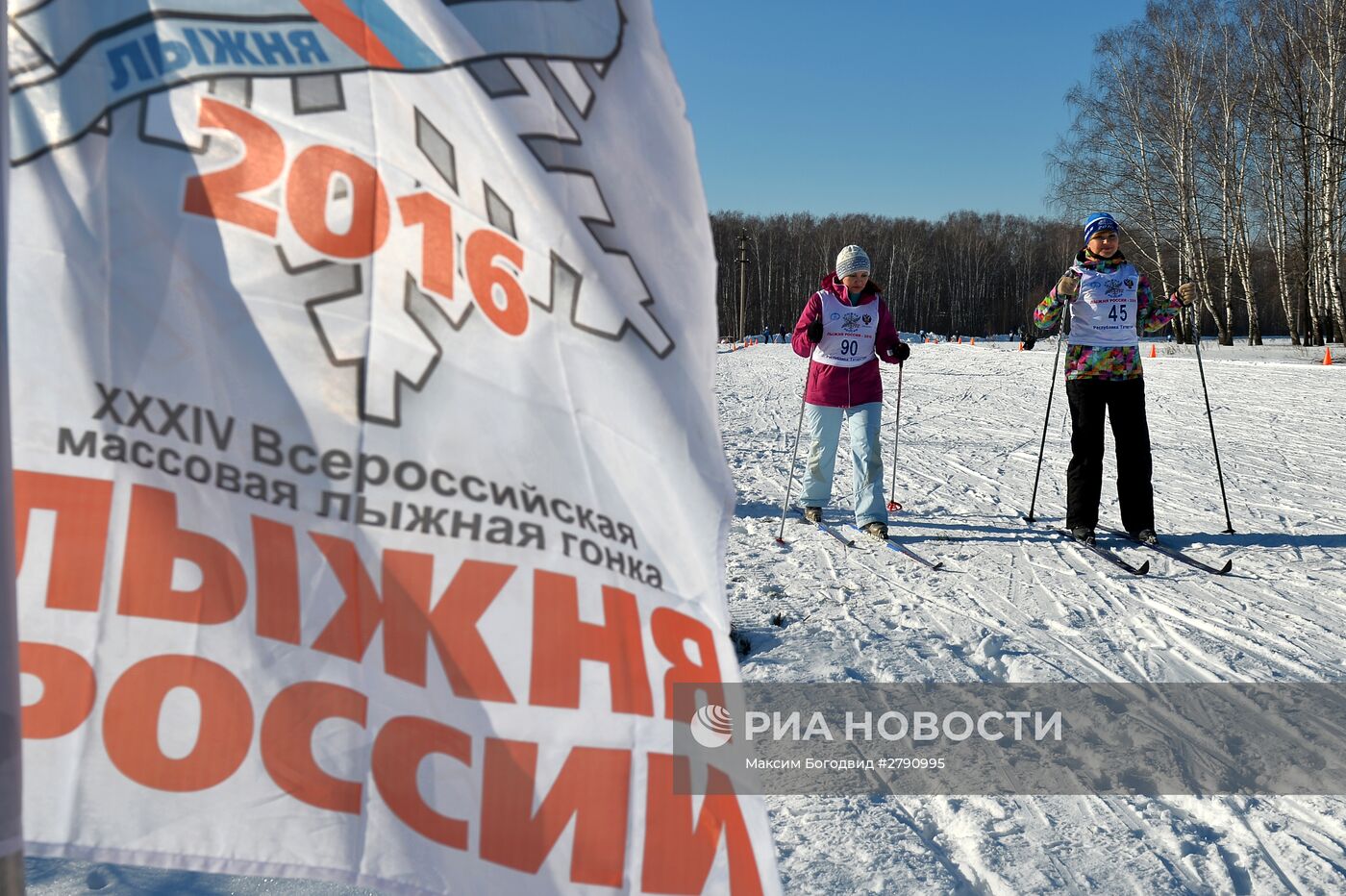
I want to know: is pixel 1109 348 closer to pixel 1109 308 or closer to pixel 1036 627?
pixel 1109 308

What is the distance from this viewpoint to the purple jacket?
5.89 metres

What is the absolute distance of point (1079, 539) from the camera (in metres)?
5.74

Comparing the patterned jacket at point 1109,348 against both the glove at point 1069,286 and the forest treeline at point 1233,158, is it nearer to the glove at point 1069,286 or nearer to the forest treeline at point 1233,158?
the glove at point 1069,286

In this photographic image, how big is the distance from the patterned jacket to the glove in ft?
0.13

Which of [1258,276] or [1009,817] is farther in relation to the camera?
[1258,276]

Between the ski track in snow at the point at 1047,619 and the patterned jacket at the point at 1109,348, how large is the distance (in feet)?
3.45

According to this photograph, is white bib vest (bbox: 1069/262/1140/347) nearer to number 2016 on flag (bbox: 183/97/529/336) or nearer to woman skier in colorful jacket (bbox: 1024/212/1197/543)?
woman skier in colorful jacket (bbox: 1024/212/1197/543)

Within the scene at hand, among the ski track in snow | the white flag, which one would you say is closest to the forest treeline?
the ski track in snow

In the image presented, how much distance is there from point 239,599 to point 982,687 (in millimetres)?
2973

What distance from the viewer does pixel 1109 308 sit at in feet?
18.2

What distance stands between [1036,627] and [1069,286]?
7.61ft

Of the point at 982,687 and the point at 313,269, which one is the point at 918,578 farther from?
the point at 313,269

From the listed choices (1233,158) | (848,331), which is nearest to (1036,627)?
(848,331)

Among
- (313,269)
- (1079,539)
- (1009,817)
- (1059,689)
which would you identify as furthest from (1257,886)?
(1079,539)
